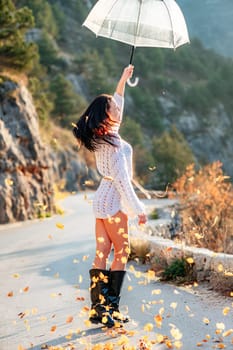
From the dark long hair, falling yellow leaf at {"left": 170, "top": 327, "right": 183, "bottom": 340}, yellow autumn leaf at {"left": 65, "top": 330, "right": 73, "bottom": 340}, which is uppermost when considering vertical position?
the dark long hair

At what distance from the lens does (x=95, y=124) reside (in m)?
5.35

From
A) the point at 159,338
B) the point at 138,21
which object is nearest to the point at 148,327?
the point at 159,338

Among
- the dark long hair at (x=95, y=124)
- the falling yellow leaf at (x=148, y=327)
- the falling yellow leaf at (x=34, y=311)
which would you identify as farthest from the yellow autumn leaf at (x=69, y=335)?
the dark long hair at (x=95, y=124)

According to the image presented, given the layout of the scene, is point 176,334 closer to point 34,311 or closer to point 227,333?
point 227,333

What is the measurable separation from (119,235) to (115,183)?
17.7 inches

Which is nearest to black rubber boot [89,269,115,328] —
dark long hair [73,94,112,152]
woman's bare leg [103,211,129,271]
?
woman's bare leg [103,211,129,271]

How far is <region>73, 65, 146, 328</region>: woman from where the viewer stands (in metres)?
5.36

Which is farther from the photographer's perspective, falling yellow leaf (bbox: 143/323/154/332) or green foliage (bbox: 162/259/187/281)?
green foliage (bbox: 162/259/187/281)

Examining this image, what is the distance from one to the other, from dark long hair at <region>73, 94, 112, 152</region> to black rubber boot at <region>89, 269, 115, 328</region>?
1.10 m

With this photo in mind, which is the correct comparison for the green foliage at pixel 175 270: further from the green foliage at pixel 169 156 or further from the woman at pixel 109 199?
the green foliage at pixel 169 156

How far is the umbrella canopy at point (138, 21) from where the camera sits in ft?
21.1

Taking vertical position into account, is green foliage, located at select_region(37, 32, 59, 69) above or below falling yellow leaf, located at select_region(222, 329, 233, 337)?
below

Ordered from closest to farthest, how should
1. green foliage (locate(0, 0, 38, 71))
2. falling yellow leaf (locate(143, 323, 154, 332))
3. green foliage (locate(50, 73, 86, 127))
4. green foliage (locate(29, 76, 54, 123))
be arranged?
falling yellow leaf (locate(143, 323, 154, 332)) < green foliage (locate(0, 0, 38, 71)) < green foliage (locate(29, 76, 54, 123)) < green foliage (locate(50, 73, 86, 127))

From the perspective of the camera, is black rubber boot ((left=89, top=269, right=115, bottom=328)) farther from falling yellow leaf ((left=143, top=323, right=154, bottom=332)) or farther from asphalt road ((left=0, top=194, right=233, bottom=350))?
falling yellow leaf ((left=143, top=323, right=154, bottom=332))
